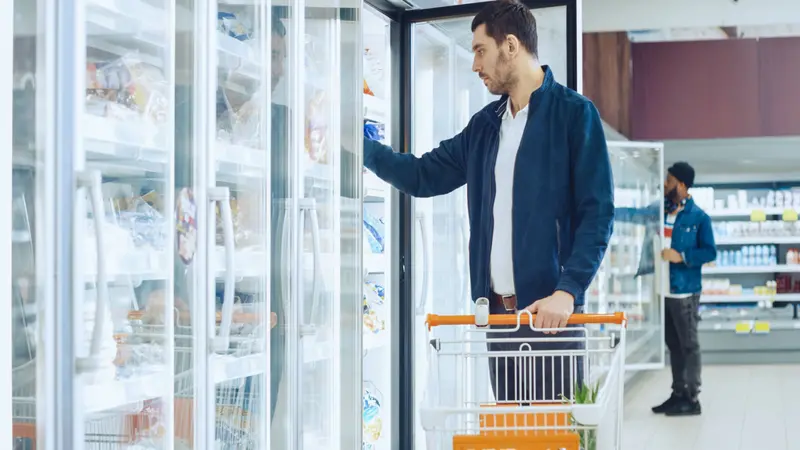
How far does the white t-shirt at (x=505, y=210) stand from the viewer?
2.71 meters

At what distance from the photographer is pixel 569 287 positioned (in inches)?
97.0

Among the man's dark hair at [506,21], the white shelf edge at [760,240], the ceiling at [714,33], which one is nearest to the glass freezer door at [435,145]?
the man's dark hair at [506,21]

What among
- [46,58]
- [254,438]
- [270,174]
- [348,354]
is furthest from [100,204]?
[348,354]

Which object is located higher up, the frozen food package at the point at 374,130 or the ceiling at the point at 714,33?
the ceiling at the point at 714,33

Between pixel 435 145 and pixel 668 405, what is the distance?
12.3 feet

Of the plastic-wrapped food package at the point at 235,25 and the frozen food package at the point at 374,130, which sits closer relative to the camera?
the plastic-wrapped food package at the point at 235,25

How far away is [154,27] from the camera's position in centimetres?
252

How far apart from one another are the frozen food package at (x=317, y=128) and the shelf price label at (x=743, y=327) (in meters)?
8.55

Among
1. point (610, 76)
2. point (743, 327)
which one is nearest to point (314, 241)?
point (610, 76)

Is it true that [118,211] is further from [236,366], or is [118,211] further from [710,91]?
[710,91]

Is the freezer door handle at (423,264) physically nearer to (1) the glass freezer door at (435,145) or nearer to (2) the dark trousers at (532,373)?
(1) the glass freezer door at (435,145)

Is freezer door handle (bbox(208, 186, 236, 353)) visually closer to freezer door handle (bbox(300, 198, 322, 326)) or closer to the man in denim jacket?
freezer door handle (bbox(300, 198, 322, 326))

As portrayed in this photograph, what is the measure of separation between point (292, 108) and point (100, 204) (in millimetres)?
1112

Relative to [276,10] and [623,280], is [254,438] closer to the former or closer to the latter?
[276,10]
